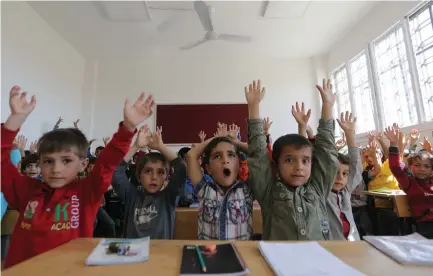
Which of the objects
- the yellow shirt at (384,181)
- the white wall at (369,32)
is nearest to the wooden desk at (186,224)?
the yellow shirt at (384,181)

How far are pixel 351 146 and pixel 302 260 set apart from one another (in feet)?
3.26

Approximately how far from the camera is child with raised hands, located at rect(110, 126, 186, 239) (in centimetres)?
139

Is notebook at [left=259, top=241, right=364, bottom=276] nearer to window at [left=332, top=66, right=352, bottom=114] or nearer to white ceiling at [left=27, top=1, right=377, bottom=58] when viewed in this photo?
white ceiling at [left=27, top=1, right=377, bottom=58]

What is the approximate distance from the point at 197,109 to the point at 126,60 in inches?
84.5

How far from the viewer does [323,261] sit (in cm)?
57

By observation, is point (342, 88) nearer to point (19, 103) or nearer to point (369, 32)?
point (369, 32)

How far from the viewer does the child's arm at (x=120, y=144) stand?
970 millimetres

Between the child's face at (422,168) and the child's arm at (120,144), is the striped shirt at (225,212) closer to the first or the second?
the child's arm at (120,144)

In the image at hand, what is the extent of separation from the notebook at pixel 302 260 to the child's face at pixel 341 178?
930mm

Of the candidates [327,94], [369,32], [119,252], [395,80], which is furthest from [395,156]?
[369,32]

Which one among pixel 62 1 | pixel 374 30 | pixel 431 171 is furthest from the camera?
pixel 374 30

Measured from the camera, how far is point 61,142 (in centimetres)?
106

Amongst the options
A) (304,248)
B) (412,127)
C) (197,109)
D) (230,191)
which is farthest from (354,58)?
(304,248)

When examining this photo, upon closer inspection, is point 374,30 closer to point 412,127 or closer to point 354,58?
point 354,58
